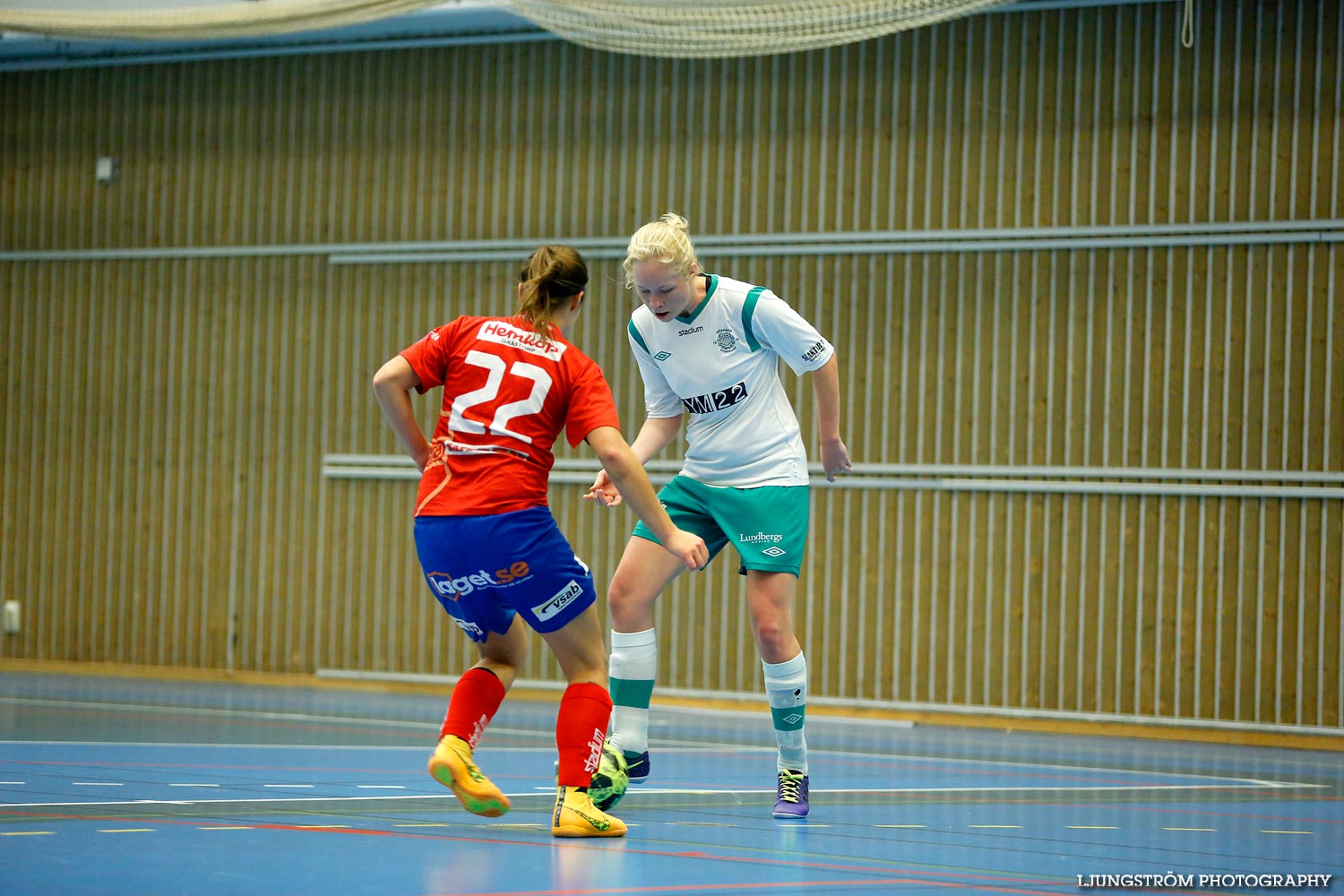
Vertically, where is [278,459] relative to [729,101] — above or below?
below

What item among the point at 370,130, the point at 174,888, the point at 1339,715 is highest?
the point at 370,130

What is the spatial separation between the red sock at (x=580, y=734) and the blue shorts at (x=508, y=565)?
210mm

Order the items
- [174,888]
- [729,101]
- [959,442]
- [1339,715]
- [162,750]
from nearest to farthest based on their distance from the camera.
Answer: [174,888]
[162,750]
[1339,715]
[959,442]
[729,101]

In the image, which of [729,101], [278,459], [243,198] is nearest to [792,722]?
[729,101]

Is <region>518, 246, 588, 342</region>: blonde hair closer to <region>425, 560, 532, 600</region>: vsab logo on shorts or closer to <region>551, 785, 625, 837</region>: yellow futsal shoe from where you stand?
<region>425, 560, 532, 600</region>: vsab logo on shorts

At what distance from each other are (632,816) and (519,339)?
1569 mm

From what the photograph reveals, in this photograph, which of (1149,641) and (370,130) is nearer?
(1149,641)

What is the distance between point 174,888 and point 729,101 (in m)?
8.99

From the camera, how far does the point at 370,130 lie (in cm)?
1210

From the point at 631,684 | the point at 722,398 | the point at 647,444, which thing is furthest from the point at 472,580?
the point at 722,398

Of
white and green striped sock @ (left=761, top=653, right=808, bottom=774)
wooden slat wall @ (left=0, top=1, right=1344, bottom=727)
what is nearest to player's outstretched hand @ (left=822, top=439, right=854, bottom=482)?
white and green striped sock @ (left=761, top=653, right=808, bottom=774)

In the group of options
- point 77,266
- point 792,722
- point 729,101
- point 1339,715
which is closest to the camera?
point 792,722

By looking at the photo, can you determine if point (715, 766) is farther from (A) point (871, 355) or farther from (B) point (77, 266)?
(B) point (77, 266)

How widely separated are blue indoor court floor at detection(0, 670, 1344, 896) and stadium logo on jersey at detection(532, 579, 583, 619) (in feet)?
1.96
